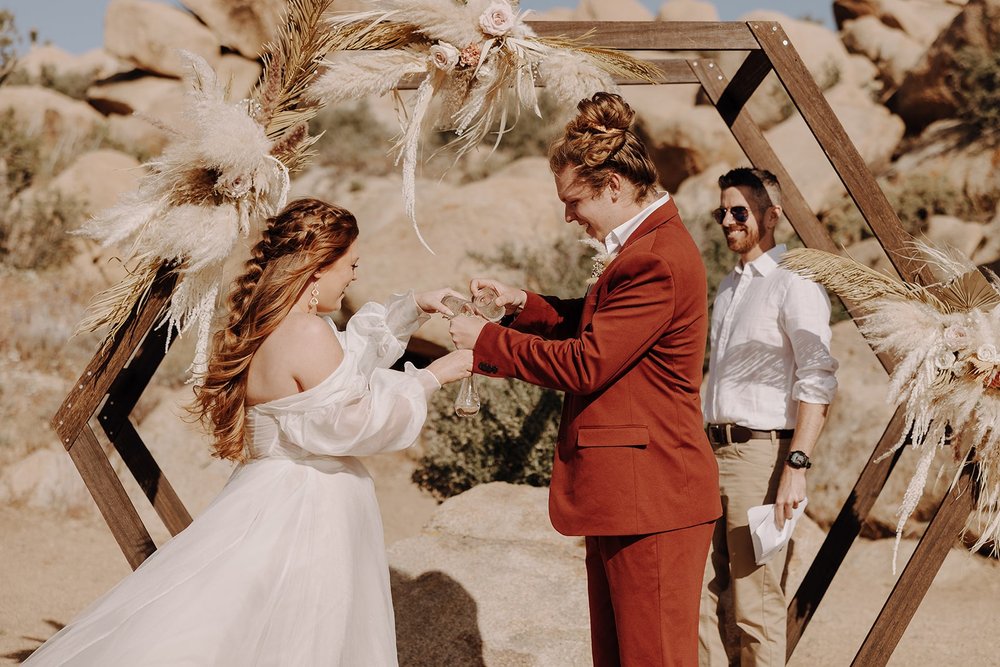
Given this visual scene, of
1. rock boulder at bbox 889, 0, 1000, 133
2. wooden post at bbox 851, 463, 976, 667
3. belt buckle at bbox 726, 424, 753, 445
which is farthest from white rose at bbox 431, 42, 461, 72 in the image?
rock boulder at bbox 889, 0, 1000, 133

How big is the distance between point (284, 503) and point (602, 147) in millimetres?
1518

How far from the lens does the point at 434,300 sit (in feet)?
11.2

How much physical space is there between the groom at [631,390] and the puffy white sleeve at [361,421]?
28cm

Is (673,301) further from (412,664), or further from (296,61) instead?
(412,664)

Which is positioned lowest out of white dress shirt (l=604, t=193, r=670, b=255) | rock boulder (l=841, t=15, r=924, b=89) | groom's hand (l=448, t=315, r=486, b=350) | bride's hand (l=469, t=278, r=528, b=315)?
rock boulder (l=841, t=15, r=924, b=89)

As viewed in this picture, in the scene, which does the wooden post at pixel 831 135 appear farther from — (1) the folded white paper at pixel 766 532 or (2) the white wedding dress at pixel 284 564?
(2) the white wedding dress at pixel 284 564

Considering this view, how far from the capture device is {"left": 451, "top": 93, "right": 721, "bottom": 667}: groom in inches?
109

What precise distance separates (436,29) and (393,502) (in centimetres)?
546

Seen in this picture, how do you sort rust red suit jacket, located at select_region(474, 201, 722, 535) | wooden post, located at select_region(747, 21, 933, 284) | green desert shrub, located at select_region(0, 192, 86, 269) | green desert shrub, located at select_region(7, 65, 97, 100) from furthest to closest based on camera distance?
green desert shrub, located at select_region(7, 65, 97, 100) < green desert shrub, located at select_region(0, 192, 86, 269) < wooden post, located at select_region(747, 21, 933, 284) < rust red suit jacket, located at select_region(474, 201, 722, 535)

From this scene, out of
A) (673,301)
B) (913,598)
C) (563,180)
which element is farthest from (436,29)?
(913,598)

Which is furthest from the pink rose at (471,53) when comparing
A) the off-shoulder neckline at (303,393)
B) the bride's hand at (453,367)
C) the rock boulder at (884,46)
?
the rock boulder at (884,46)

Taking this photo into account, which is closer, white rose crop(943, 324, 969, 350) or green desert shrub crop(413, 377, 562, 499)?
white rose crop(943, 324, 969, 350)

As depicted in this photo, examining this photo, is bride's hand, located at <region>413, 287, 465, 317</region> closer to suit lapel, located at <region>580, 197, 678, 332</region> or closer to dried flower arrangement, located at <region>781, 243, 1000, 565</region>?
suit lapel, located at <region>580, 197, 678, 332</region>

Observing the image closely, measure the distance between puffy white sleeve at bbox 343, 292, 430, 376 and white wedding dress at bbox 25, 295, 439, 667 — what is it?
315mm
